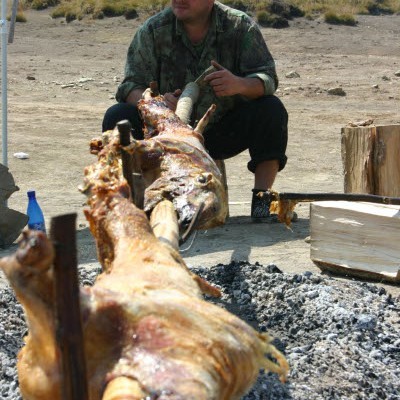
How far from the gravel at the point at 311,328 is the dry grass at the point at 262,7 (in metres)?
21.3

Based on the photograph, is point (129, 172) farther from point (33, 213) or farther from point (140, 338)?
point (33, 213)

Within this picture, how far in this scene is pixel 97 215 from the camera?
8.75ft

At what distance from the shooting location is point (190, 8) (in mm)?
6211

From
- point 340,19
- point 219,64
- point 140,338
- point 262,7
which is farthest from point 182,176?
point 262,7

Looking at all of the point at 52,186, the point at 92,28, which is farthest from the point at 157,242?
the point at 92,28

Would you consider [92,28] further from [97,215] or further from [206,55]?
[97,215]

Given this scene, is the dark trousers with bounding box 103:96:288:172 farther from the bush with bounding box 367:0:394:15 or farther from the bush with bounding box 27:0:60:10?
the bush with bounding box 27:0:60:10

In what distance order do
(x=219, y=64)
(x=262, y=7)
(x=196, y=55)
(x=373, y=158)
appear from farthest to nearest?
(x=262, y=7)
(x=196, y=55)
(x=219, y=64)
(x=373, y=158)

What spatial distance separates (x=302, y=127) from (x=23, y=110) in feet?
13.7

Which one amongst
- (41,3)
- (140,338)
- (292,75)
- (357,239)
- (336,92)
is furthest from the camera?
(41,3)

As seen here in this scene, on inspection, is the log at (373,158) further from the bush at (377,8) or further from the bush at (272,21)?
the bush at (377,8)

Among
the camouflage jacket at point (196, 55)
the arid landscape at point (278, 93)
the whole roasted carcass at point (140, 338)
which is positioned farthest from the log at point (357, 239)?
the whole roasted carcass at point (140, 338)

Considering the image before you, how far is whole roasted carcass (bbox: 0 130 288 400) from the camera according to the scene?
6.22ft

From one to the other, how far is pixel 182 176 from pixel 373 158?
272 centimetres
